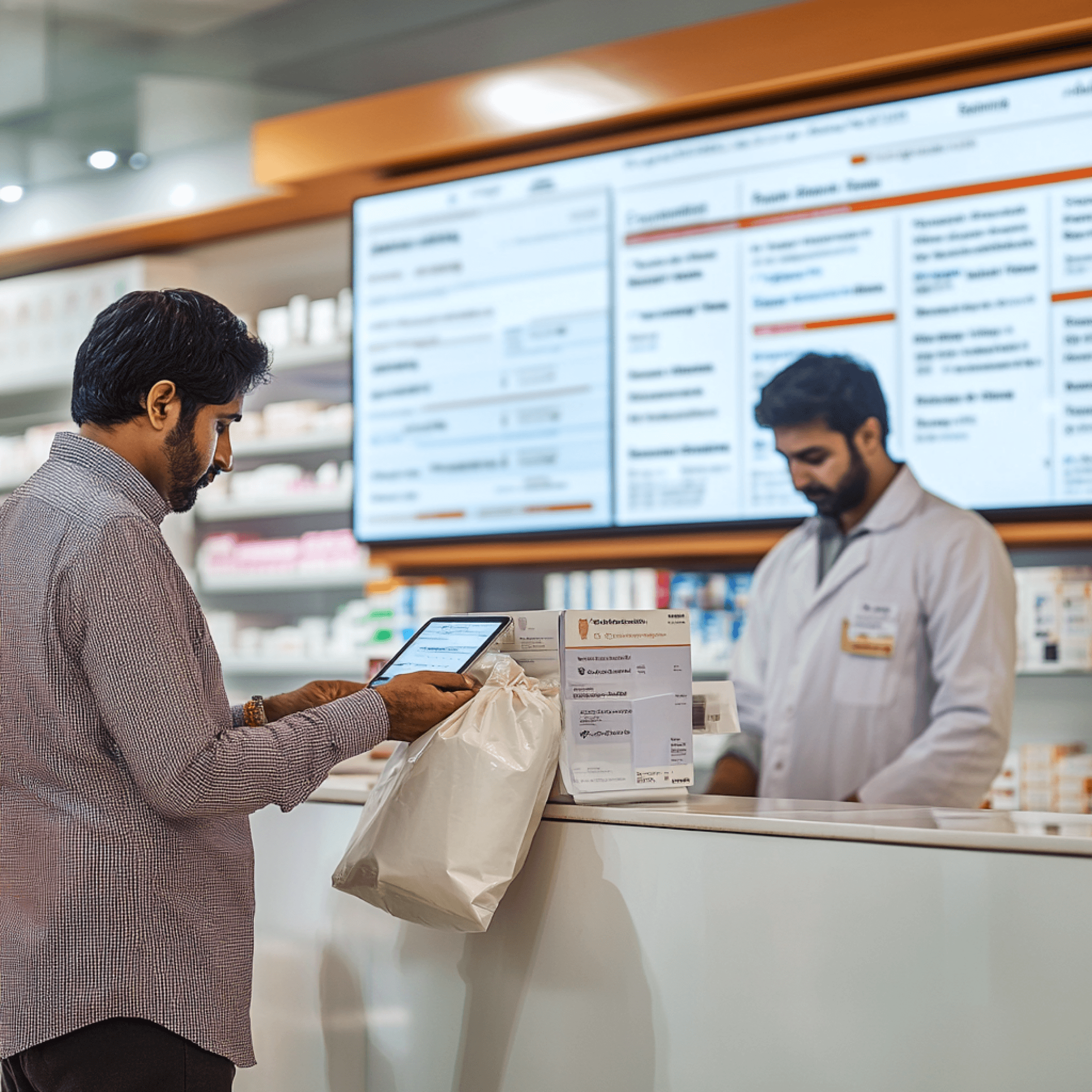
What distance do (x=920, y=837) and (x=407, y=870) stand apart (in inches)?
23.7

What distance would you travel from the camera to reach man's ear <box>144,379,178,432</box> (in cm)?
147

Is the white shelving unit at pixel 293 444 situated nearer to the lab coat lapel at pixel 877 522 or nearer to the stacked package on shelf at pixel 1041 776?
the lab coat lapel at pixel 877 522

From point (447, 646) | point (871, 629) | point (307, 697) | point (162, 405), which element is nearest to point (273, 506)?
point (871, 629)

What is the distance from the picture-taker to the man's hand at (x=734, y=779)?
3188 millimetres

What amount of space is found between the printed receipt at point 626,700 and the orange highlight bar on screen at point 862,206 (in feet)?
6.57

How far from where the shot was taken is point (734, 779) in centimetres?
322

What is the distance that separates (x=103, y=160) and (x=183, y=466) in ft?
13.6

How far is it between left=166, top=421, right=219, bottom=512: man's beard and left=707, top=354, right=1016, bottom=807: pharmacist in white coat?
1.92 m

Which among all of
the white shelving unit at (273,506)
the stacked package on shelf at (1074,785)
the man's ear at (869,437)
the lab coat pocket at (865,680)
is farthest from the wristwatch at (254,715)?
the white shelving unit at (273,506)

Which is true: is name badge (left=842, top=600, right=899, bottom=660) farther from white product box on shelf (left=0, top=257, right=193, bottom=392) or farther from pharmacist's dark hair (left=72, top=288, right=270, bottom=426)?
white product box on shelf (left=0, top=257, right=193, bottom=392)

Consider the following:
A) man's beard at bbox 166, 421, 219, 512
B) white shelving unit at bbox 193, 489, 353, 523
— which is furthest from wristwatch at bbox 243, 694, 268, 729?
white shelving unit at bbox 193, 489, 353, 523

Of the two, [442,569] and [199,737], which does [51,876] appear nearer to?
[199,737]

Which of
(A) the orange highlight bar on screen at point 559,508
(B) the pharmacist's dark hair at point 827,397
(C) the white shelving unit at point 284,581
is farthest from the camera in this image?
(C) the white shelving unit at point 284,581

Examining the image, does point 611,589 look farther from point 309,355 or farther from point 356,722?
point 356,722
